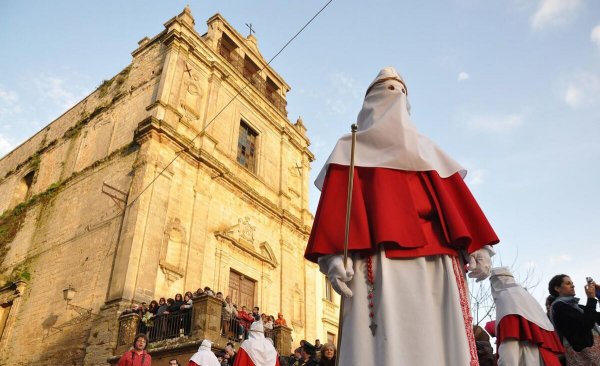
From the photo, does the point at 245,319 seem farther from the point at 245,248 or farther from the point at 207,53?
the point at 207,53

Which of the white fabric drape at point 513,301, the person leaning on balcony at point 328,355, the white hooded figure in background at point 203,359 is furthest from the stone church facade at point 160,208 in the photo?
the white fabric drape at point 513,301

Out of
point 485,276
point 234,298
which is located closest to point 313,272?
point 234,298

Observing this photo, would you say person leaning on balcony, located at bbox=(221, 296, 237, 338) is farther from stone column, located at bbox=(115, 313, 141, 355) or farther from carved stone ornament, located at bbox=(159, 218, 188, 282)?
carved stone ornament, located at bbox=(159, 218, 188, 282)

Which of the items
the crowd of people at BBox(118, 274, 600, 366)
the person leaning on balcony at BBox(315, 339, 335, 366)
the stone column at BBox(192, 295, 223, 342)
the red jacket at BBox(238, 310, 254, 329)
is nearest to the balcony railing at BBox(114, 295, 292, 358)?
the stone column at BBox(192, 295, 223, 342)

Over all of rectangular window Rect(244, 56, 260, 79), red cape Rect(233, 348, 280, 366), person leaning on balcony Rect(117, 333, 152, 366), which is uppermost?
rectangular window Rect(244, 56, 260, 79)

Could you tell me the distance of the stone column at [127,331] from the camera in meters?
10.7

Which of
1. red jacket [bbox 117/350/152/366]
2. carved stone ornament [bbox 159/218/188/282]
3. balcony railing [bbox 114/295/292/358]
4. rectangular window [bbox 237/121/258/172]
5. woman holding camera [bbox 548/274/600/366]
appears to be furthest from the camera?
rectangular window [bbox 237/121/258/172]

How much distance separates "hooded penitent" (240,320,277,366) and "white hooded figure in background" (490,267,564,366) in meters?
3.37

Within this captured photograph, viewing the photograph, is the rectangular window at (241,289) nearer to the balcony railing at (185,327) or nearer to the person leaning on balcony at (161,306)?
the balcony railing at (185,327)

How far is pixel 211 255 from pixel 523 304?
11.4m

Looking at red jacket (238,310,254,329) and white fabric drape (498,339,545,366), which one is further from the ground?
red jacket (238,310,254,329)

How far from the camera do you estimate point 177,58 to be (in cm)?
1673

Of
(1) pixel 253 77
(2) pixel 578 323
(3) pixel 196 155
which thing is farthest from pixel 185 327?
(1) pixel 253 77

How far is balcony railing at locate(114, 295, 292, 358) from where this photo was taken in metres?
10.2
